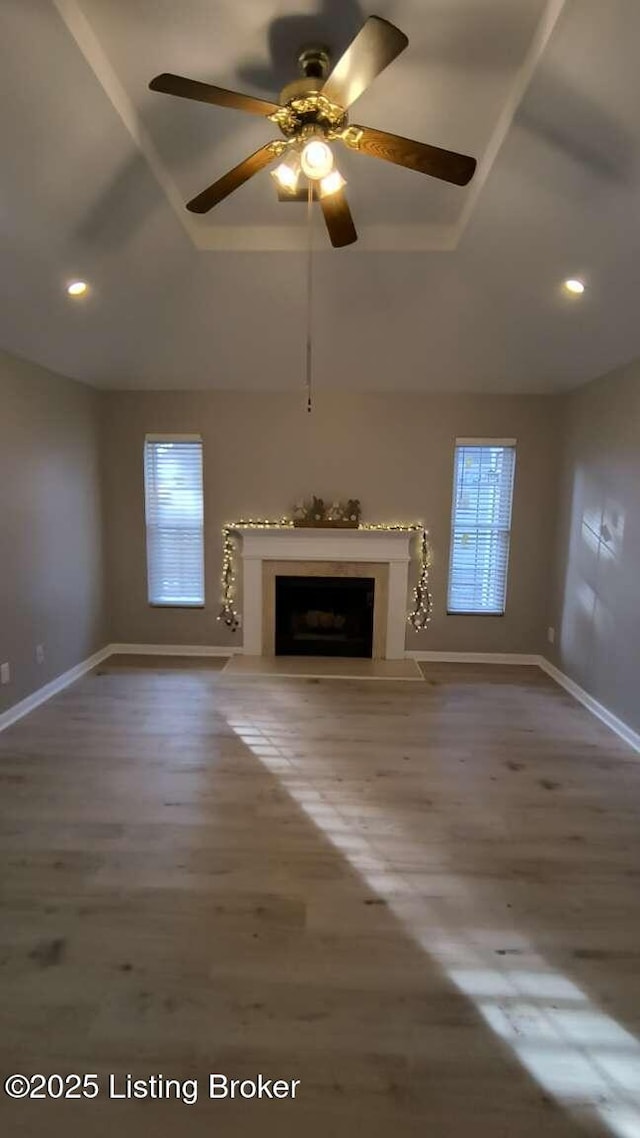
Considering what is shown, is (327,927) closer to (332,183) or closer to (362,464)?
(332,183)

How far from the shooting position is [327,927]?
194cm

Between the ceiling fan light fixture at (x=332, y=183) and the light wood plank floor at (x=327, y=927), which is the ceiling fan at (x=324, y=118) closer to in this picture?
the ceiling fan light fixture at (x=332, y=183)

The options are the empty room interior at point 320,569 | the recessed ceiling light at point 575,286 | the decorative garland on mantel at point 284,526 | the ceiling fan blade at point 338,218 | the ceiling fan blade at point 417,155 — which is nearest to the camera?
the empty room interior at point 320,569

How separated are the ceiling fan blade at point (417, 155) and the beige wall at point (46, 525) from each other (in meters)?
2.91

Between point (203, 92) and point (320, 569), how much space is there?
145 inches

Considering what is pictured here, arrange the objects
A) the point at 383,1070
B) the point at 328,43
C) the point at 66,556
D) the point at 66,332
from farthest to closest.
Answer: the point at 66,556
the point at 66,332
the point at 328,43
the point at 383,1070

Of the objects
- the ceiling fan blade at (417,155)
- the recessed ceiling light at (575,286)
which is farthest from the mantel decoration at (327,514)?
the ceiling fan blade at (417,155)

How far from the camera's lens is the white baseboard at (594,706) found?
3488 millimetres

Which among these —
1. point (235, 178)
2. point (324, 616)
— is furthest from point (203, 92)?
point (324, 616)

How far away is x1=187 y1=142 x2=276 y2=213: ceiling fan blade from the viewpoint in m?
1.87

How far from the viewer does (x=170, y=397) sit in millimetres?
4930

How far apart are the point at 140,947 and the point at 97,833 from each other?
0.74m

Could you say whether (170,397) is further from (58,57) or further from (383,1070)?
(383,1070)

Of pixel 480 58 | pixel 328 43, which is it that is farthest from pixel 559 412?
pixel 328 43
